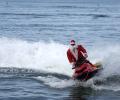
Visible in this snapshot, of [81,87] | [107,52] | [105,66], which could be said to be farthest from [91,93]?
[107,52]

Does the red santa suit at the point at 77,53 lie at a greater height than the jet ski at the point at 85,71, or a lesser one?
greater

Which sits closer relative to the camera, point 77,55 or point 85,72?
point 85,72

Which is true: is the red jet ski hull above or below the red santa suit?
below

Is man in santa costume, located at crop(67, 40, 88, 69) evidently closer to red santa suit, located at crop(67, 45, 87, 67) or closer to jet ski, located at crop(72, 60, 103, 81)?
red santa suit, located at crop(67, 45, 87, 67)

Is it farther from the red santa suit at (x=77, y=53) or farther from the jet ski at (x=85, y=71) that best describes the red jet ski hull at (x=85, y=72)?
the red santa suit at (x=77, y=53)

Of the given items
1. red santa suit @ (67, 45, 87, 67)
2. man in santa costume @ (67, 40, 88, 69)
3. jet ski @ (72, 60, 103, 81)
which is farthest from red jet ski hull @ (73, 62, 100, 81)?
red santa suit @ (67, 45, 87, 67)

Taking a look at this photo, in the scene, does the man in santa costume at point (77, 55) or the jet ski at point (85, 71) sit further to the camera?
the man in santa costume at point (77, 55)

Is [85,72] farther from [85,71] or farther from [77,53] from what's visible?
[77,53]

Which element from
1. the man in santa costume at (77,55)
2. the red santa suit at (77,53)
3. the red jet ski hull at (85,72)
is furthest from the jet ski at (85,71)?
the red santa suit at (77,53)

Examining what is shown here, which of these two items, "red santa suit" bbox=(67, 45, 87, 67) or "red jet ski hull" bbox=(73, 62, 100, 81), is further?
"red santa suit" bbox=(67, 45, 87, 67)

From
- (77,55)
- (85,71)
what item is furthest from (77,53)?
(85,71)

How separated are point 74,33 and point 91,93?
25.9 m

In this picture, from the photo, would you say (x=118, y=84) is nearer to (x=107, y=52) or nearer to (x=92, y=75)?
(x=92, y=75)

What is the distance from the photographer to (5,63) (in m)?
28.3
